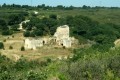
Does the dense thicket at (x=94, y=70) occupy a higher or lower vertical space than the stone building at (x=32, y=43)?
higher

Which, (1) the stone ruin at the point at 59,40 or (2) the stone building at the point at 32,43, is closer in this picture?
(2) the stone building at the point at 32,43

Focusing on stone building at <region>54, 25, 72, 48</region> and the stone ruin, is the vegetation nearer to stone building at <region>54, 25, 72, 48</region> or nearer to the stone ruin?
the stone ruin

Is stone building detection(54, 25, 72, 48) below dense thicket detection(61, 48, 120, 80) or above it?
below

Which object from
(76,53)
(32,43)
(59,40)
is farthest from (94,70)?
(59,40)

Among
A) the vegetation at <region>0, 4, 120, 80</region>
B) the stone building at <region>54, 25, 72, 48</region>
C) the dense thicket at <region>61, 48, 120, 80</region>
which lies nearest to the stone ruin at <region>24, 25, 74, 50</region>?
the stone building at <region>54, 25, 72, 48</region>

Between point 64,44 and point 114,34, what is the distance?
66.4 feet

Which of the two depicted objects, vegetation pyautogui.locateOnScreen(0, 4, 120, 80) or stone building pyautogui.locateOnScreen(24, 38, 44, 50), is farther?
stone building pyautogui.locateOnScreen(24, 38, 44, 50)

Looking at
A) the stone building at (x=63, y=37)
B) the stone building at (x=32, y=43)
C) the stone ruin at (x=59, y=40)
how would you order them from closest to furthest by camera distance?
the stone building at (x=32, y=43), the stone ruin at (x=59, y=40), the stone building at (x=63, y=37)

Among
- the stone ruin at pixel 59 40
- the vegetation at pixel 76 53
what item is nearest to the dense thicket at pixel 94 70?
the vegetation at pixel 76 53

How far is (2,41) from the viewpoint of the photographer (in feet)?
213

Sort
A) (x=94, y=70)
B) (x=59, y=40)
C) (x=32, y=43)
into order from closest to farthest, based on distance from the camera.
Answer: (x=94, y=70) < (x=32, y=43) < (x=59, y=40)

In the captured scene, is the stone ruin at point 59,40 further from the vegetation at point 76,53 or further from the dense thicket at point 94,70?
the dense thicket at point 94,70

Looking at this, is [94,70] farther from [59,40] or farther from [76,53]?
[59,40]

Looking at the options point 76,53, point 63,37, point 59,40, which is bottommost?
point 59,40
